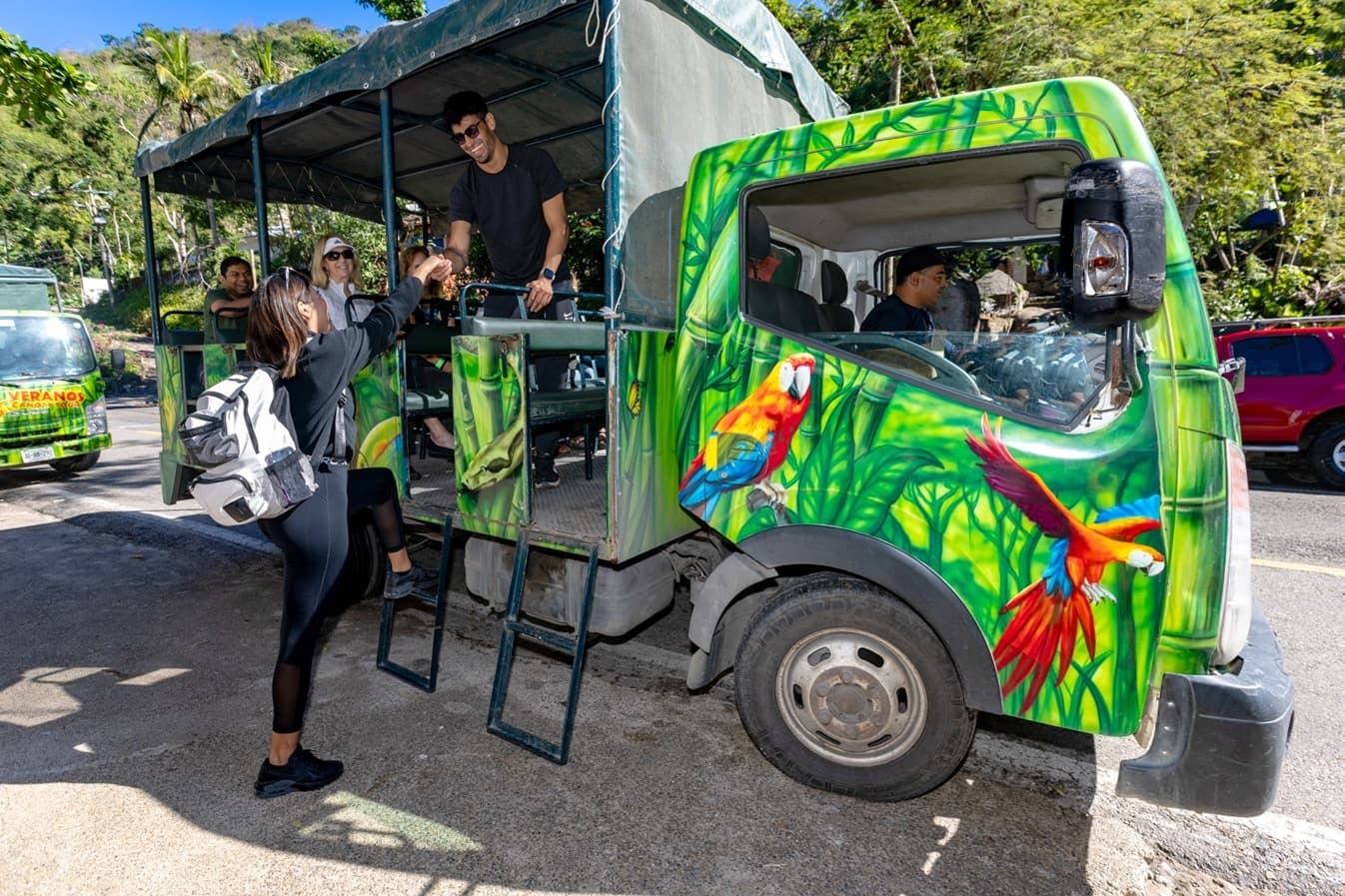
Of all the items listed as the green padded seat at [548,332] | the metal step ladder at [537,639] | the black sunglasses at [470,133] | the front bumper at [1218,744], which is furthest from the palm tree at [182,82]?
the front bumper at [1218,744]

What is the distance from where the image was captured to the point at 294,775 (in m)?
→ 2.84

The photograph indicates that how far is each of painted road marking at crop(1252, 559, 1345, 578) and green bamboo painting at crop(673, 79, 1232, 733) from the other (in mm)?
4534

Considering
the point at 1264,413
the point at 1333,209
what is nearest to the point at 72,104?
the point at 1264,413

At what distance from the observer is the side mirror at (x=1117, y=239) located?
187 cm

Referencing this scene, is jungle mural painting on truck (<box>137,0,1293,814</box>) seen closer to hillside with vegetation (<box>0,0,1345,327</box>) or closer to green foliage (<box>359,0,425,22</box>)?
hillside with vegetation (<box>0,0,1345,327</box>)

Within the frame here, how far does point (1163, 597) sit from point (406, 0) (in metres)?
23.8

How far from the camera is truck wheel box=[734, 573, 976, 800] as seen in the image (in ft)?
8.27

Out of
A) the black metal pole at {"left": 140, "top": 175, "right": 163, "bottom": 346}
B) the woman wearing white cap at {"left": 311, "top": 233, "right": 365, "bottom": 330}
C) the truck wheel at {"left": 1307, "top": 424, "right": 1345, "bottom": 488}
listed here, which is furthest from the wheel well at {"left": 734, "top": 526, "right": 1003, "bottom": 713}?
the truck wheel at {"left": 1307, "top": 424, "right": 1345, "bottom": 488}

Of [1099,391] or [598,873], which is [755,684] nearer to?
[598,873]

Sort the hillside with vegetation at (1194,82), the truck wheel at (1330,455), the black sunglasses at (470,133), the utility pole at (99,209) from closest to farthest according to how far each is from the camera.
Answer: the black sunglasses at (470,133) → the truck wheel at (1330,455) → the hillside with vegetation at (1194,82) → the utility pole at (99,209)

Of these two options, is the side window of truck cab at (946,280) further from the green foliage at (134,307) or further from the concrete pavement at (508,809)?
the green foliage at (134,307)

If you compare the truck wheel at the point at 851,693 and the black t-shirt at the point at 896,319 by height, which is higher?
the black t-shirt at the point at 896,319

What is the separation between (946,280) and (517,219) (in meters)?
2.41

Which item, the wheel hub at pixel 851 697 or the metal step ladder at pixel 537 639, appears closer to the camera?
the wheel hub at pixel 851 697
